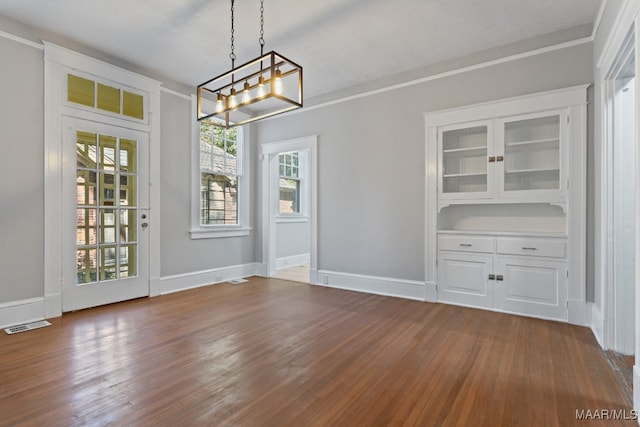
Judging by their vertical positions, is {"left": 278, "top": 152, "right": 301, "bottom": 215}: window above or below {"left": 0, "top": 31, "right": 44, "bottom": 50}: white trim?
below

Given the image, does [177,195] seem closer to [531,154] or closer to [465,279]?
[465,279]

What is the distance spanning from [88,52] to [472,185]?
15.1 ft

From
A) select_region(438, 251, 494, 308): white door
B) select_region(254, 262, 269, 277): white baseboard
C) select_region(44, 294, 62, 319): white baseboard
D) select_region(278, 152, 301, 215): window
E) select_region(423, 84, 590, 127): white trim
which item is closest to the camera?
select_region(423, 84, 590, 127): white trim

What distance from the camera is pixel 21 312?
3217mm

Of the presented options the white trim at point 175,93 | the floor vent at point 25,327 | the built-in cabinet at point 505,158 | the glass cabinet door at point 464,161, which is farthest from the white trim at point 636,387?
the white trim at point 175,93

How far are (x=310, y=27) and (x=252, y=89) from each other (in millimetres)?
828

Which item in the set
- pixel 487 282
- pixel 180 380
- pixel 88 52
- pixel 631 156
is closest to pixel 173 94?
pixel 88 52

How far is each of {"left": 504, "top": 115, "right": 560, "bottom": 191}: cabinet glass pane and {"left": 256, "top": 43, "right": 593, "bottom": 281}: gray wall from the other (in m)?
0.36

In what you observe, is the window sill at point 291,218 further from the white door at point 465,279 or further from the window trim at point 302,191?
the white door at point 465,279

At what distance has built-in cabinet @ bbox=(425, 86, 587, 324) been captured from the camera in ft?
10.7

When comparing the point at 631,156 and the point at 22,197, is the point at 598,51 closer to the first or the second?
the point at 631,156

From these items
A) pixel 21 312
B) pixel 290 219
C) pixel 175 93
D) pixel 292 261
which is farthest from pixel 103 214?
pixel 292 261

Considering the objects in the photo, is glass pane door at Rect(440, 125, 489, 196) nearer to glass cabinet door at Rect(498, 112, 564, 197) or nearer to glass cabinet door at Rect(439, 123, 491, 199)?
glass cabinet door at Rect(439, 123, 491, 199)

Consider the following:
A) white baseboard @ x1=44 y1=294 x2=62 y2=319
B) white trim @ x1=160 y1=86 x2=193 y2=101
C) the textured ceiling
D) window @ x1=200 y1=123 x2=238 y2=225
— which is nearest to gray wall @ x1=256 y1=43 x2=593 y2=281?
the textured ceiling
